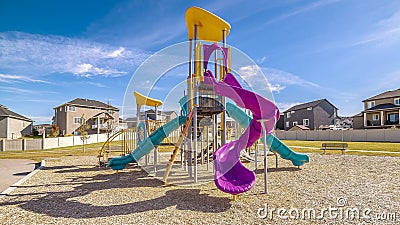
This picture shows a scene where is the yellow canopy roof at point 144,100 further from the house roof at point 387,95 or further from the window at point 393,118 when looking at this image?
the house roof at point 387,95

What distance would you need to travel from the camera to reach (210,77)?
32.2ft

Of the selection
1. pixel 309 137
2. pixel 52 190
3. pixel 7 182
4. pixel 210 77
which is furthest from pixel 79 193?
pixel 309 137

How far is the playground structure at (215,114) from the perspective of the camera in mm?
7930

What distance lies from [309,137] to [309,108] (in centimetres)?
1295

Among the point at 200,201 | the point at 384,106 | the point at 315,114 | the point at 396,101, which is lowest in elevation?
the point at 200,201

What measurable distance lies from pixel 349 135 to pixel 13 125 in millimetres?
49409

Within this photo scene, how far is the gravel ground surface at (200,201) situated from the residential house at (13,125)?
34.2 metres

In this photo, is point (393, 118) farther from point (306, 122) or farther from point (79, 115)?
point (79, 115)

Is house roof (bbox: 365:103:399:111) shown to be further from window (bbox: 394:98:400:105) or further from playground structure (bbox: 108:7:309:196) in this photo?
playground structure (bbox: 108:7:309:196)

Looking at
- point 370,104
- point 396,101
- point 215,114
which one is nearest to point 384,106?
point 396,101

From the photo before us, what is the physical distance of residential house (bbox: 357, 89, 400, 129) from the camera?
4072cm

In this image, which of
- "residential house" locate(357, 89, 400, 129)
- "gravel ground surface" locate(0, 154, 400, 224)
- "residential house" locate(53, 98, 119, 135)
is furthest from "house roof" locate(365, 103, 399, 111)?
"residential house" locate(53, 98, 119, 135)

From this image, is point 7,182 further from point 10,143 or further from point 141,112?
point 10,143

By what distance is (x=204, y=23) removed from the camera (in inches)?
429
